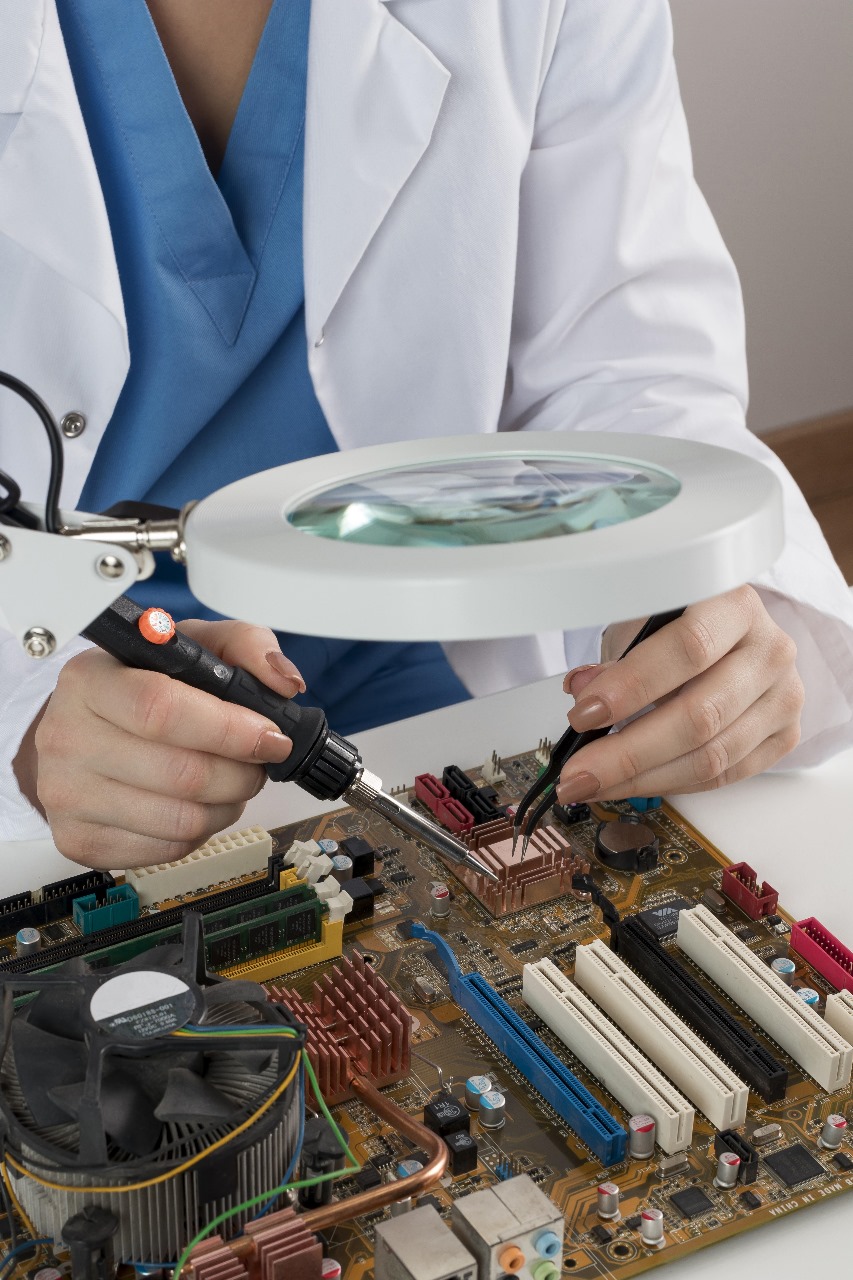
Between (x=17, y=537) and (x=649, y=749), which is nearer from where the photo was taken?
(x=17, y=537)

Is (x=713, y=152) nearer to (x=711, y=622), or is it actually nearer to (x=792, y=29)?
(x=792, y=29)

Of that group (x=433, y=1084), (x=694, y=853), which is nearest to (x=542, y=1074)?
(x=433, y=1084)

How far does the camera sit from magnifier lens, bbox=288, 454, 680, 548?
0.74 meters

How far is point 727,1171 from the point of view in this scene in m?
1.00

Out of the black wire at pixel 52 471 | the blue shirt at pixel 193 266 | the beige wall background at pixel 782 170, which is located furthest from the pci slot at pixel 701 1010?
the beige wall background at pixel 782 170

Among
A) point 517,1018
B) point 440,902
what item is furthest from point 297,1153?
point 440,902

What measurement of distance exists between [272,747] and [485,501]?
1.51 ft

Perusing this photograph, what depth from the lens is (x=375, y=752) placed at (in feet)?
5.03

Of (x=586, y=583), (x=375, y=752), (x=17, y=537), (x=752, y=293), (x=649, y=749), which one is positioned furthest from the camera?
(x=752, y=293)

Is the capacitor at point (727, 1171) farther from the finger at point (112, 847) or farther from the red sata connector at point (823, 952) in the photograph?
the finger at point (112, 847)

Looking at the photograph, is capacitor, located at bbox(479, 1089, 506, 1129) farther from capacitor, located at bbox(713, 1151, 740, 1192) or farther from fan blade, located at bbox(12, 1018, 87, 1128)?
fan blade, located at bbox(12, 1018, 87, 1128)

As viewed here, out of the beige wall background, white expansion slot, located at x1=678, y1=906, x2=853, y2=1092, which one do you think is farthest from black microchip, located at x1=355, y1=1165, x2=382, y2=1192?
the beige wall background

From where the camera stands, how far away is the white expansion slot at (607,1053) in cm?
103

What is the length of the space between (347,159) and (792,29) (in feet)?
7.76
